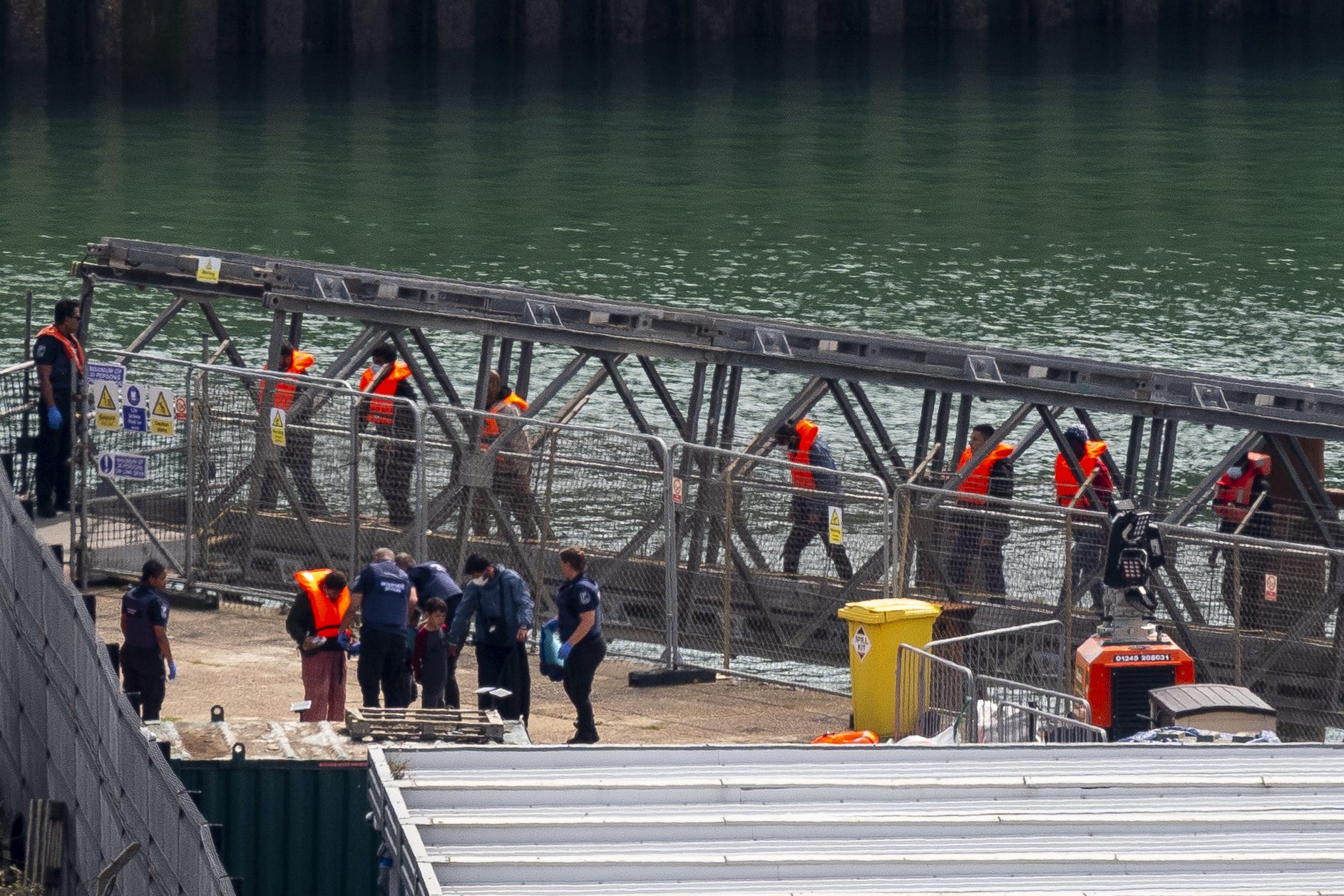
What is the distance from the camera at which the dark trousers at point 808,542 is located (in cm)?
1808

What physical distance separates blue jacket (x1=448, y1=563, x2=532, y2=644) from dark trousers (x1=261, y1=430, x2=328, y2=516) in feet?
12.5

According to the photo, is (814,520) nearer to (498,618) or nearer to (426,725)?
(498,618)

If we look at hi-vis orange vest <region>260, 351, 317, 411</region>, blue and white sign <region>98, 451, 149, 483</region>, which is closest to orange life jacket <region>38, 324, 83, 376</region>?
blue and white sign <region>98, 451, 149, 483</region>

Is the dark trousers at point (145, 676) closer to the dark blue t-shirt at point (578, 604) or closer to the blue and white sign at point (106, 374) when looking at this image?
the dark blue t-shirt at point (578, 604)

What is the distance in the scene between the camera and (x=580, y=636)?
16.3m

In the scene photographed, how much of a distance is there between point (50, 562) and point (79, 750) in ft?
4.03

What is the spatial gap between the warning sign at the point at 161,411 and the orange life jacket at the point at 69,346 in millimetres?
1190

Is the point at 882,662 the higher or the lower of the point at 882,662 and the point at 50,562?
the lower

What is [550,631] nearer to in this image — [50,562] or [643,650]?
[643,650]

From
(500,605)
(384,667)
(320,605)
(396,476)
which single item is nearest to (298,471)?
(396,476)

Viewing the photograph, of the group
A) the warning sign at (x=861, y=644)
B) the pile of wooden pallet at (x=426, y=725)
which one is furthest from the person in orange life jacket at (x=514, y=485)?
the pile of wooden pallet at (x=426, y=725)

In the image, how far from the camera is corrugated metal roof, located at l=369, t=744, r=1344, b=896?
9344 mm

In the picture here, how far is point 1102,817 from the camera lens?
9984mm

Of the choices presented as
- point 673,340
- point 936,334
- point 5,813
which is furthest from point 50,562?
point 936,334
